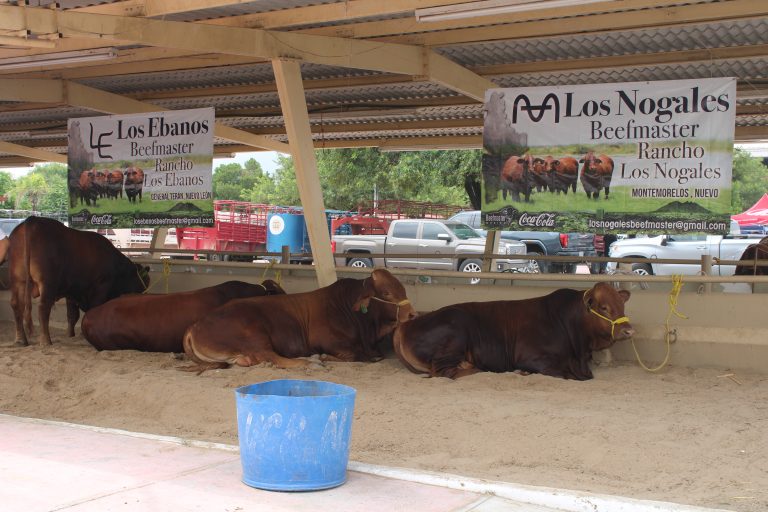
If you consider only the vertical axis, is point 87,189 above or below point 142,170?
below

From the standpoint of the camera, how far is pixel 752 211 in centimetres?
3197

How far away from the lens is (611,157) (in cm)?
1023

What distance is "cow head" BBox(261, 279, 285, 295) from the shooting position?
1133cm

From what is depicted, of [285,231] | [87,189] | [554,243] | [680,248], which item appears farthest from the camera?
[285,231]

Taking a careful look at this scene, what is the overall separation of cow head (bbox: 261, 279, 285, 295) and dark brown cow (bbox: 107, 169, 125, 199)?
3621mm

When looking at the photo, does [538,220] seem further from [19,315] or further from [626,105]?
[19,315]

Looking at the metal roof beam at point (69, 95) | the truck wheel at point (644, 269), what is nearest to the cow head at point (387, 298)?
the metal roof beam at point (69, 95)

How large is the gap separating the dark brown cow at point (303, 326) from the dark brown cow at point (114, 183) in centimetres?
450

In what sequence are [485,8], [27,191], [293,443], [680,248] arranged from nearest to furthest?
[293,443], [485,8], [680,248], [27,191]

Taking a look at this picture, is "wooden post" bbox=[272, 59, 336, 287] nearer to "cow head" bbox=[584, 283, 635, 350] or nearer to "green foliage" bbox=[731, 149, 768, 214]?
"cow head" bbox=[584, 283, 635, 350]

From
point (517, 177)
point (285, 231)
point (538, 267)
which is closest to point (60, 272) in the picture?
point (517, 177)

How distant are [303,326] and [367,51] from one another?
3.37 metres

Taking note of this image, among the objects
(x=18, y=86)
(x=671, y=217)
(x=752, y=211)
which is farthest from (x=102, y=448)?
(x=752, y=211)

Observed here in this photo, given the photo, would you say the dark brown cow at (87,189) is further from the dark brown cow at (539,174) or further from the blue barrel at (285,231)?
the blue barrel at (285,231)
